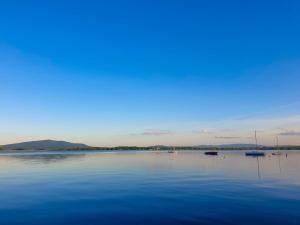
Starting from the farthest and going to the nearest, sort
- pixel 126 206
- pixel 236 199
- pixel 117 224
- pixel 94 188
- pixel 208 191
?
1. pixel 94 188
2. pixel 208 191
3. pixel 236 199
4. pixel 126 206
5. pixel 117 224

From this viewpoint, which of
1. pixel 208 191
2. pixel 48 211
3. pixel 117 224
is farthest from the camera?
pixel 208 191

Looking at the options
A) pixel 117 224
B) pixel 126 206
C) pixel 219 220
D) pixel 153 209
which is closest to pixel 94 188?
pixel 126 206

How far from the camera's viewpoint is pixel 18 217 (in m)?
22.9

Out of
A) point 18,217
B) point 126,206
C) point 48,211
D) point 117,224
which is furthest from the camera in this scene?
point 126,206

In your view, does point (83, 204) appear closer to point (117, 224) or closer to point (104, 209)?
point (104, 209)

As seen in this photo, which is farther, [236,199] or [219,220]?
[236,199]

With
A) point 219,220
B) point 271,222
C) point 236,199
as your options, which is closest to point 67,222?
point 219,220

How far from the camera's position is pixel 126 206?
27000 millimetres

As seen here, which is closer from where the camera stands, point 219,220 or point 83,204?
point 219,220

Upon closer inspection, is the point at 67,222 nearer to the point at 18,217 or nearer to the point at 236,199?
the point at 18,217

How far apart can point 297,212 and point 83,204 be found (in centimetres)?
2200

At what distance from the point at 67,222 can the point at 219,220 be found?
42.8ft

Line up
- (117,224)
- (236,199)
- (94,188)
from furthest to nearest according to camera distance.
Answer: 1. (94,188)
2. (236,199)
3. (117,224)

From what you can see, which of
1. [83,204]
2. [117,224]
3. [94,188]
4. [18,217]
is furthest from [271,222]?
[94,188]
